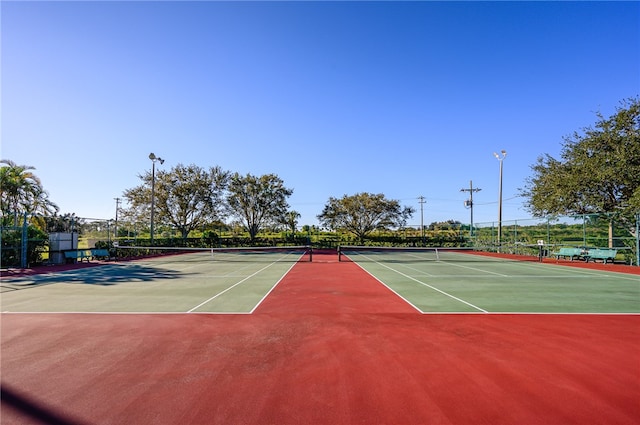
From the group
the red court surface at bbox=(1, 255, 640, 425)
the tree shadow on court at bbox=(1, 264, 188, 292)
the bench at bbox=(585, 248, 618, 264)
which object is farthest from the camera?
the bench at bbox=(585, 248, 618, 264)

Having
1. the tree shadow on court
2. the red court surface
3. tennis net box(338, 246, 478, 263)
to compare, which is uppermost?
the red court surface

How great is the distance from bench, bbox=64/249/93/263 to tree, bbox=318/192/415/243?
29.1 m

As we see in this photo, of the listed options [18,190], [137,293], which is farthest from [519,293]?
[18,190]

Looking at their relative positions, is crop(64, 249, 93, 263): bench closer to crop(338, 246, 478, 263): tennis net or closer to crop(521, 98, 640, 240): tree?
crop(338, 246, 478, 263): tennis net

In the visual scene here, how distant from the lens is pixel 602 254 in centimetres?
2086

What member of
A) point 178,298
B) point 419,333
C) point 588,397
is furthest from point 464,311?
point 178,298

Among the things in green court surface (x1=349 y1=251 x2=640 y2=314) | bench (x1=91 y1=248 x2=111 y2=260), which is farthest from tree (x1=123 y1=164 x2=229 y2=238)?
green court surface (x1=349 y1=251 x2=640 y2=314)

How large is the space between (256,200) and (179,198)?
9286 millimetres

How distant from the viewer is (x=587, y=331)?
21.9 feet

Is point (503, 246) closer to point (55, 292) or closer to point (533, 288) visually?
point (533, 288)

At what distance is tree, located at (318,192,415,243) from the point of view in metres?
45.0

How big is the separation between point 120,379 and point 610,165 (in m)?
32.0

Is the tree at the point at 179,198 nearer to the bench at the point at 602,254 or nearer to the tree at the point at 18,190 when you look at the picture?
the tree at the point at 18,190

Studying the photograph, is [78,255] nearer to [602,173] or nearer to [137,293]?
[137,293]
